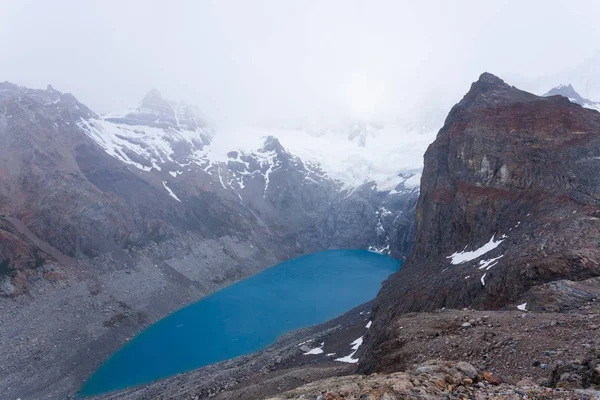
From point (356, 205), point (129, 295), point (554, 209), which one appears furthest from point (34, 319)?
point (356, 205)

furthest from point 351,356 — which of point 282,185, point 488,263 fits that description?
point 282,185

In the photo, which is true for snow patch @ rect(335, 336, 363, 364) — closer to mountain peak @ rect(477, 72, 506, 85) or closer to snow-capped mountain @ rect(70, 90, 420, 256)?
mountain peak @ rect(477, 72, 506, 85)

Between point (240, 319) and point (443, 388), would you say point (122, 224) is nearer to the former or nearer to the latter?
point (240, 319)

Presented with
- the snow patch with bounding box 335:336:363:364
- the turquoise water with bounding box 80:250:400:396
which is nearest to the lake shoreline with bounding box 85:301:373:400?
the snow patch with bounding box 335:336:363:364

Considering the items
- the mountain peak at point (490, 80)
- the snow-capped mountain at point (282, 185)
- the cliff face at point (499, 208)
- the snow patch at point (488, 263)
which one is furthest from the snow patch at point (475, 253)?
the snow-capped mountain at point (282, 185)

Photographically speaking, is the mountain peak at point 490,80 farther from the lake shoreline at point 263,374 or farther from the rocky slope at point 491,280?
the lake shoreline at point 263,374

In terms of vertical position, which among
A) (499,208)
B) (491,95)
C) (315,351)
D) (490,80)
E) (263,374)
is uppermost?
(490,80)
